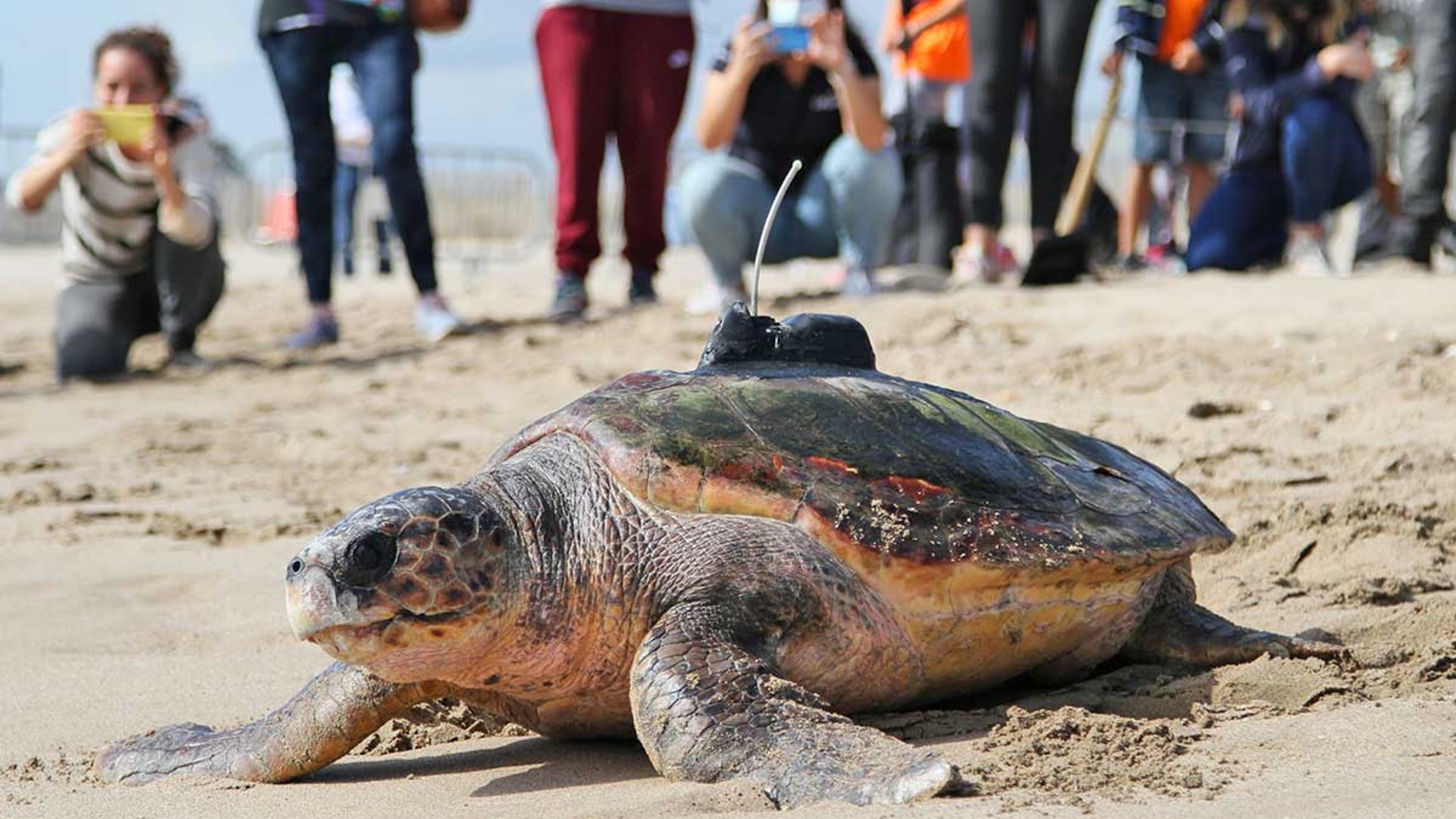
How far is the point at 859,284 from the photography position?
18.8ft

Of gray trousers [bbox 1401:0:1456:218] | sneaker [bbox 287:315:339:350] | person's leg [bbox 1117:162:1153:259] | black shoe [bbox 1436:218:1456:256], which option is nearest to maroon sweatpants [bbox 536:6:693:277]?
sneaker [bbox 287:315:339:350]

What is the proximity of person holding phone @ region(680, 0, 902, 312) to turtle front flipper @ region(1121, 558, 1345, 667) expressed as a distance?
335cm

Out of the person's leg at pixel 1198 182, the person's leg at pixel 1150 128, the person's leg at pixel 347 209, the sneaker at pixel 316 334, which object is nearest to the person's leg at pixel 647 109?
the sneaker at pixel 316 334

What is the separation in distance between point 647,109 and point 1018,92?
1.40m

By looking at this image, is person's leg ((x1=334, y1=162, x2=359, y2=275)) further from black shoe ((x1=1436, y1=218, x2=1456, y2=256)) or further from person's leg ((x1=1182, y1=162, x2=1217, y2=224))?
black shoe ((x1=1436, y1=218, x2=1456, y2=256))

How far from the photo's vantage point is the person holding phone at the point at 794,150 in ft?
18.0

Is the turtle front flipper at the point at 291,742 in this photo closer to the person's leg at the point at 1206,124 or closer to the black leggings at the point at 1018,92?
the black leggings at the point at 1018,92

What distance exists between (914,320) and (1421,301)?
1.50 m

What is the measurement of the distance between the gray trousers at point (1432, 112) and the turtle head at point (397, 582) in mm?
5016

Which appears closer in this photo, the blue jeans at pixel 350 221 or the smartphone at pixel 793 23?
the smartphone at pixel 793 23

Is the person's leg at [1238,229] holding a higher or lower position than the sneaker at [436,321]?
higher

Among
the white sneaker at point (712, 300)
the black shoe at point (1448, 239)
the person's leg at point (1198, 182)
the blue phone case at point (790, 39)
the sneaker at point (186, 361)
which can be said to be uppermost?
the blue phone case at point (790, 39)

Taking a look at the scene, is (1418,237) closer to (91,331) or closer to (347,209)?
(91,331)

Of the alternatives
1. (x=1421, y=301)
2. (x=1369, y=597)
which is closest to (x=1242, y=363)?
(x=1421, y=301)
